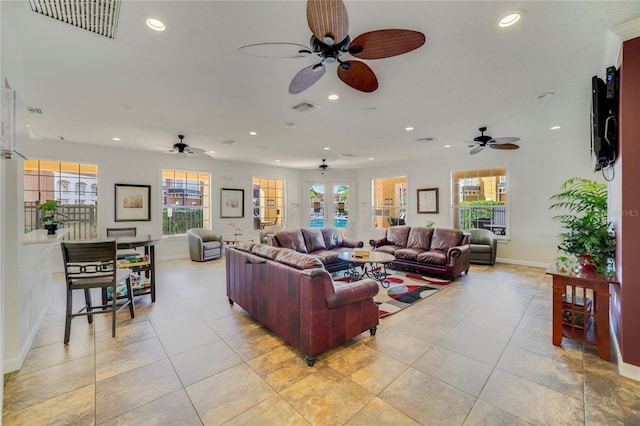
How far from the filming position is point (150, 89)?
3.23 m

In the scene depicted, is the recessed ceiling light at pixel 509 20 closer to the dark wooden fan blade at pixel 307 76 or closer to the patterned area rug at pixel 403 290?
Result: the dark wooden fan blade at pixel 307 76

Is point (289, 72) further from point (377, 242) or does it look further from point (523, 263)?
point (523, 263)

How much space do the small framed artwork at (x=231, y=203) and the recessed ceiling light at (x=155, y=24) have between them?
6059 millimetres

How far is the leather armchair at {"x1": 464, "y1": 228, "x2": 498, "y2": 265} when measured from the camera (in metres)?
6.28

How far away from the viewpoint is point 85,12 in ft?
6.51

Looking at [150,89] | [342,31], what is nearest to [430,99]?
[342,31]

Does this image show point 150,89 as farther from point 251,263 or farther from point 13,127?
point 251,263

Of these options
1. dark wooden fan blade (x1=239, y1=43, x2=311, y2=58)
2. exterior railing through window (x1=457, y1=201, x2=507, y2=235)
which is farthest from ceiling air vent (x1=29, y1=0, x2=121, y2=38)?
exterior railing through window (x1=457, y1=201, x2=507, y2=235)

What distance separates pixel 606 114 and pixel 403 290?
10.3 feet

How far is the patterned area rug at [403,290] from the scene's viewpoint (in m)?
3.76

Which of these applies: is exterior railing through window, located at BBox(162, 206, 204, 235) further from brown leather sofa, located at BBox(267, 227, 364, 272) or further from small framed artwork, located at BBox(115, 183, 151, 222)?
brown leather sofa, located at BBox(267, 227, 364, 272)

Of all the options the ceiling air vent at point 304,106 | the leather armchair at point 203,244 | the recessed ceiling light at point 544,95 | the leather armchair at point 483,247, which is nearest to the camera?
the recessed ceiling light at point 544,95

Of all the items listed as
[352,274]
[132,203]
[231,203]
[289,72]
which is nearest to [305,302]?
[289,72]

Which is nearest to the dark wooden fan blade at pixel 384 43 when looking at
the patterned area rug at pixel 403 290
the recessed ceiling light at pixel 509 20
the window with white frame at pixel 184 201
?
the recessed ceiling light at pixel 509 20
